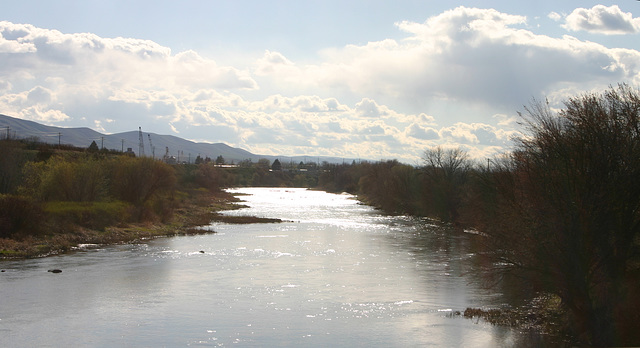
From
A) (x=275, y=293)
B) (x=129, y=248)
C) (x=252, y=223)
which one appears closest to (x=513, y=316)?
(x=275, y=293)

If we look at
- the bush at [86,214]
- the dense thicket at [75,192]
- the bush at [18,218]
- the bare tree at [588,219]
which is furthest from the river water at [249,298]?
the bush at [86,214]

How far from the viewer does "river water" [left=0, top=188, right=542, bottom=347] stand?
Answer: 19.5 m

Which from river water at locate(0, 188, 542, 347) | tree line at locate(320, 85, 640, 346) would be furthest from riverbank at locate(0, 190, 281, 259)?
tree line at locate(320, 85, 640, 346)

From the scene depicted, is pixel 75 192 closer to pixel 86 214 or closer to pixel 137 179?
pixel 86 214

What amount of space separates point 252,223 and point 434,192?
2176cm

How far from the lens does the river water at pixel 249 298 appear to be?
769 inches

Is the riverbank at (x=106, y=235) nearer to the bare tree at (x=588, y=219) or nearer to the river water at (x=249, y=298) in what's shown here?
the river water at (x=249, y=298)

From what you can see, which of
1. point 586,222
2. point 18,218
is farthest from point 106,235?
point 586,222

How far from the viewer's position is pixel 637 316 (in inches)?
714

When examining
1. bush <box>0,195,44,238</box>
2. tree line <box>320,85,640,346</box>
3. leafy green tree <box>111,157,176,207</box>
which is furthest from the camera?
leafy green tree <box>111,157,176,207</box>

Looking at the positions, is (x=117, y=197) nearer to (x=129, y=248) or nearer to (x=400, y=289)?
(x=129, y=248)

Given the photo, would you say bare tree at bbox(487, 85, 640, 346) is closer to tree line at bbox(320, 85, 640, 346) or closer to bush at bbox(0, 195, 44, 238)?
tree line at bbox(320, 85, 640, 346)

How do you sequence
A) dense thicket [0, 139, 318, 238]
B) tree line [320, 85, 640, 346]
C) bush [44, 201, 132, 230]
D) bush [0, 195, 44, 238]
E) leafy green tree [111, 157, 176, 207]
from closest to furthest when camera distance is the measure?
tree line [320, 85, 640, 346]
bush [0, 195, 44, 238]
dense thicket [0, 139, 318, 238]
bush [44, 201, 132, 230]
leafy green tree [111, 157, 176, 207]

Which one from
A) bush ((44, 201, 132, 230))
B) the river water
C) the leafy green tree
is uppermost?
the leafy green tree
